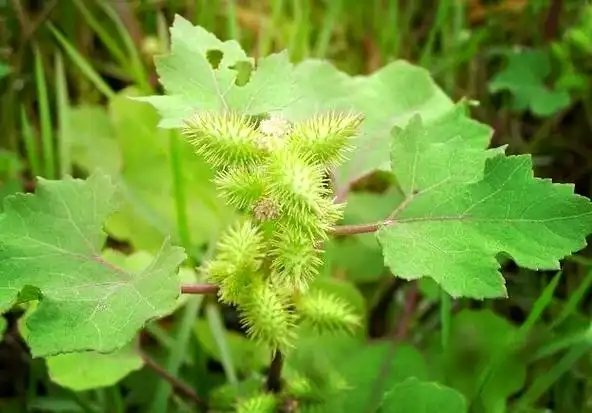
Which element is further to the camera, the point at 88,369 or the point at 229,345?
the point at 229,345

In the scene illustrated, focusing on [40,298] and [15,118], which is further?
[15,118]

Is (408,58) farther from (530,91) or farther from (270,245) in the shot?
(270,245)

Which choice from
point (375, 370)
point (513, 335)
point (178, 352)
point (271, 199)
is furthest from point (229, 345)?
point (271, 199)

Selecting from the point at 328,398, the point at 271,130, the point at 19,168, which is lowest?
the point at 328,398

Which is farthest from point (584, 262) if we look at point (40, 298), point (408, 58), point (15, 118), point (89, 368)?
point (15, 118)

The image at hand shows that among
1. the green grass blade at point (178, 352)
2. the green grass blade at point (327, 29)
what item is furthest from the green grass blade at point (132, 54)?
the green grass blade at point (178, 352)

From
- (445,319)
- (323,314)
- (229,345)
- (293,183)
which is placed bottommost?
(229,345)

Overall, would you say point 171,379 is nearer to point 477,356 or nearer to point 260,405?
point 260,405
